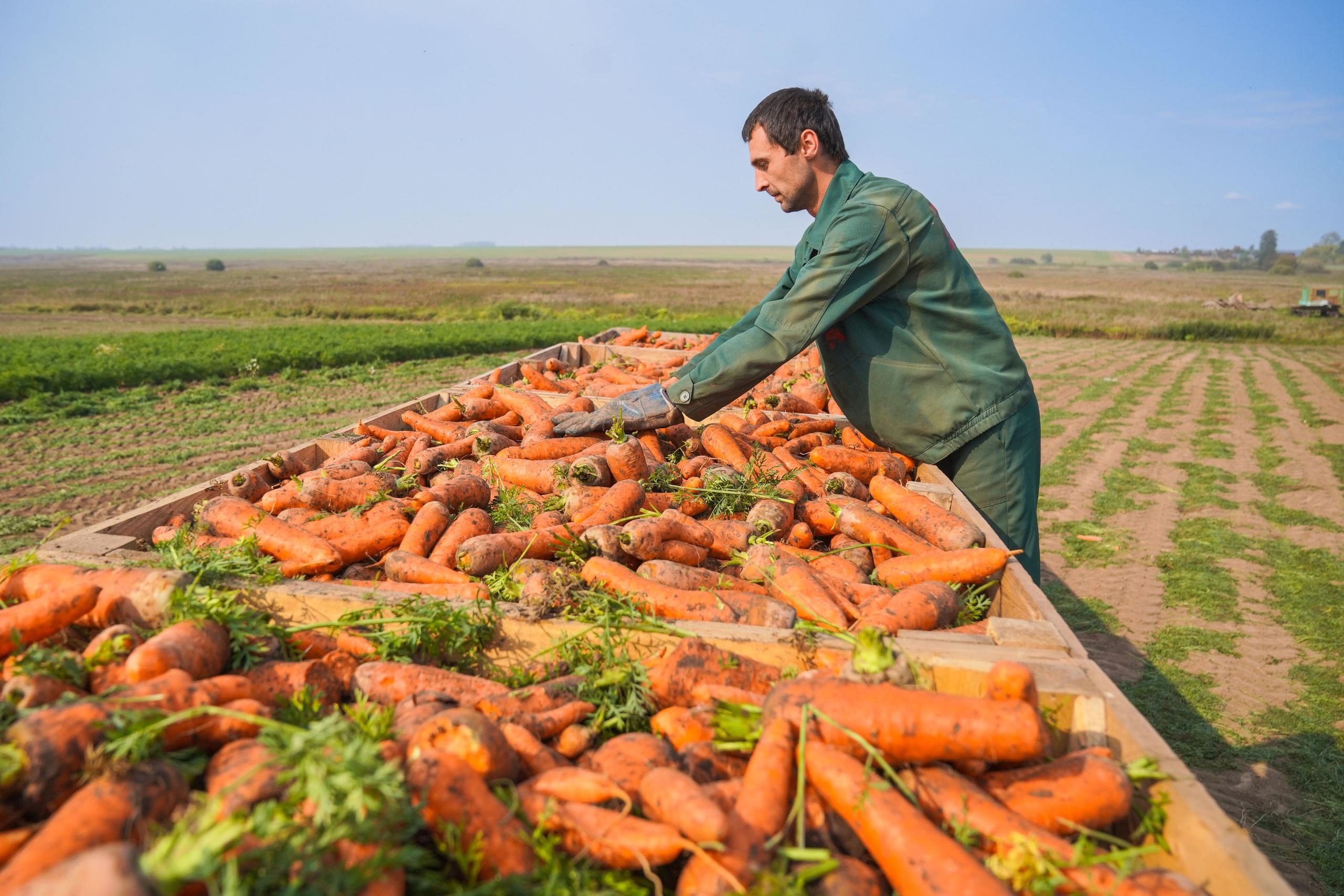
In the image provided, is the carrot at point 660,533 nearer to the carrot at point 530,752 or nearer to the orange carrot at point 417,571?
the orange carrot at point 417,571

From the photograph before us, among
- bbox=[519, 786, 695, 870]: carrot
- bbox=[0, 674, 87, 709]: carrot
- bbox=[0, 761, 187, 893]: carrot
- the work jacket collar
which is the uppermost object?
the work jacket collar

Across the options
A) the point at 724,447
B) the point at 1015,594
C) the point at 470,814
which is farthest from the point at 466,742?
the point at 724,447

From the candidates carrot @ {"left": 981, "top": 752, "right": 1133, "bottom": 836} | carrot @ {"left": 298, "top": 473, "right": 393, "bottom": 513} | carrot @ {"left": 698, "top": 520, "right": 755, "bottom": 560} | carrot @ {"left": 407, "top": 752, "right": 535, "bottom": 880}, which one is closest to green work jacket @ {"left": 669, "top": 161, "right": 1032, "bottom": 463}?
carrot @ {"left": 698, "top": 520, "right": 755, "bottom": 560}

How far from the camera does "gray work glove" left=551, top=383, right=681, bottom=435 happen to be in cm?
430

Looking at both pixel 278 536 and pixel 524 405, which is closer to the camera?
pixel 278 536

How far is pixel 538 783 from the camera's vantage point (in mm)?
2010

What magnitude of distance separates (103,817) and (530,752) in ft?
3.13

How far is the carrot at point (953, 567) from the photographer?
10.8ft

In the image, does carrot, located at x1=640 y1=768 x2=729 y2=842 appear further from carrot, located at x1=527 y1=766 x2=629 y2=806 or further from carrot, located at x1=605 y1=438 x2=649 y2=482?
carrot, located at x1=605 y1=438 x2=649 y2=482

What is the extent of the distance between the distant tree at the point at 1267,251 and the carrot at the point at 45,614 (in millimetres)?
192840

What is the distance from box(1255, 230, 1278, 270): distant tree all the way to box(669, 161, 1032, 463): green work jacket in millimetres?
189241

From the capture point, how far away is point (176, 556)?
284 cm

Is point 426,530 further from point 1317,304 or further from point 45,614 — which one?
point 1317,304

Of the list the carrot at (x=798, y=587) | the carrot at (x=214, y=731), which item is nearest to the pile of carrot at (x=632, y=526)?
the carrot at (x=798, y=587)
